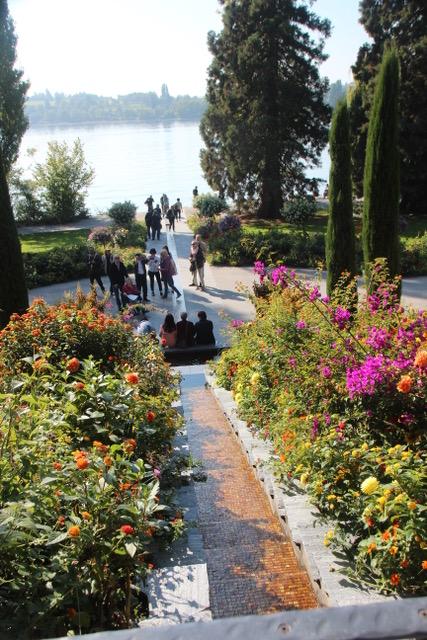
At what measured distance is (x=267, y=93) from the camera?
23.1 meters

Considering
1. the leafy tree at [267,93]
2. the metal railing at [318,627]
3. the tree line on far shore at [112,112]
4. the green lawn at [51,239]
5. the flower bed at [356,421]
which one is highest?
the tree line on far shore at [112,112]

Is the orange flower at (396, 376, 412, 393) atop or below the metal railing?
below

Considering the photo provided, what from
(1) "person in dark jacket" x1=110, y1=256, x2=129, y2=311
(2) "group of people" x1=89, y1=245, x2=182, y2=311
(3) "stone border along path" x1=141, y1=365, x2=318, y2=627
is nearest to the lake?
(2) "group of people" x1=89, y1=245, x2=182, y2=311

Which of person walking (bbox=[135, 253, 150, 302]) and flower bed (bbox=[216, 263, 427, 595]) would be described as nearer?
flower bed (bbox=[216, 263, 427, 595])

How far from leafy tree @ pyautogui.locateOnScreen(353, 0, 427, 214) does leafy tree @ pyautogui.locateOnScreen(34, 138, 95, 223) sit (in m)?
13.1

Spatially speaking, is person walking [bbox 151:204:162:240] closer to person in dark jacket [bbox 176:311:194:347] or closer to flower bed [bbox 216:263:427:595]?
person in dark jacket [bbox 176:311:194:347]

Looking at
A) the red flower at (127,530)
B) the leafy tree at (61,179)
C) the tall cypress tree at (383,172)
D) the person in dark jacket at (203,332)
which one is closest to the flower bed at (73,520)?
the red flower at (127,530)

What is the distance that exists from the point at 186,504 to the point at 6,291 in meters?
7.45

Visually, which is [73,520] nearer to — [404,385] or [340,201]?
[404,385]

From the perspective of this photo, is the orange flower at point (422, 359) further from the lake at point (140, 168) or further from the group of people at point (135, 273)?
the lake at point (140, 168)

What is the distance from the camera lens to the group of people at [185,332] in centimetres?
978

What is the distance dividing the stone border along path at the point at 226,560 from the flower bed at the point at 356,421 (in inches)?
14.5

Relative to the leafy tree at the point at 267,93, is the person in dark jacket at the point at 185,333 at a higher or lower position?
lower

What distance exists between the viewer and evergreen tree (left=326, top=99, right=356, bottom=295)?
38.5 feet
